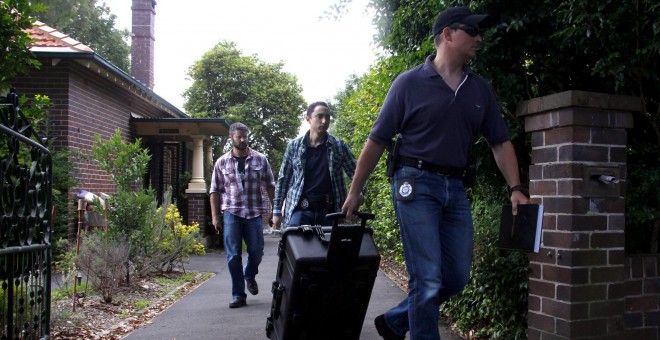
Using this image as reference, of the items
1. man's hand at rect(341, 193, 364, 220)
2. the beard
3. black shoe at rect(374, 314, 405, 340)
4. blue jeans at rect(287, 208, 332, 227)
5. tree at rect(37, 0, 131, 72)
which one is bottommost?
black shoe at rect(374, 314, 405, 340)

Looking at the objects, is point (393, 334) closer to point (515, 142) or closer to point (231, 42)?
point (515, 142)

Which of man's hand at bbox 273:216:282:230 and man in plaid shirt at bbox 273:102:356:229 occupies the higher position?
man in plaid shirt at bbox 273:102:356:229

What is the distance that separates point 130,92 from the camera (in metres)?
14.1

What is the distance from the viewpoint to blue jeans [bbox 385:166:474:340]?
343 cm

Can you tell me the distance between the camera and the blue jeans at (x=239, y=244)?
22.2 feet

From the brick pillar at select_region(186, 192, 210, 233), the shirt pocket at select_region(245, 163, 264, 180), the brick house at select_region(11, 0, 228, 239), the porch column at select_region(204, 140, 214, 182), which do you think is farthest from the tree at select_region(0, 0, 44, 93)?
the porch column at select_region(204, 140, 214, 182)

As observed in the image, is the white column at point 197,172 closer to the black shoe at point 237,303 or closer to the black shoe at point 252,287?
the black shoe at point 252,287

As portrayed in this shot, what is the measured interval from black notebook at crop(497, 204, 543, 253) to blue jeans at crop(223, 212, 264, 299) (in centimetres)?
353

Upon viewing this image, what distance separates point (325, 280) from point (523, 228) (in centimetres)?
120

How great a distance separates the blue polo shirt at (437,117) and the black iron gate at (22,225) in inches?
77.5

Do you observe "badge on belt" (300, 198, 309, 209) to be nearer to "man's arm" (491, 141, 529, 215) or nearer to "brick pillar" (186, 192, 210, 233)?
"man's arm" (491, 141, 529, 215)

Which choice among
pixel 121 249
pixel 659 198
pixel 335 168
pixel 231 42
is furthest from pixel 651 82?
pixel 231 42

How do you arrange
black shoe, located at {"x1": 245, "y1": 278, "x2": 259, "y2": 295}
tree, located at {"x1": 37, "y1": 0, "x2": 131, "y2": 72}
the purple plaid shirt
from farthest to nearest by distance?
tree, located at {"x1": 37, "y1": 0, "x2": 131, "y2": 72} < black shoe, located at {"x1": 245, "y1": 278, "x2": 259, "y2": 295} < the purple plaid shirt

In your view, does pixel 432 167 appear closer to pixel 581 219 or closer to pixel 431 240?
pixel 431 240
